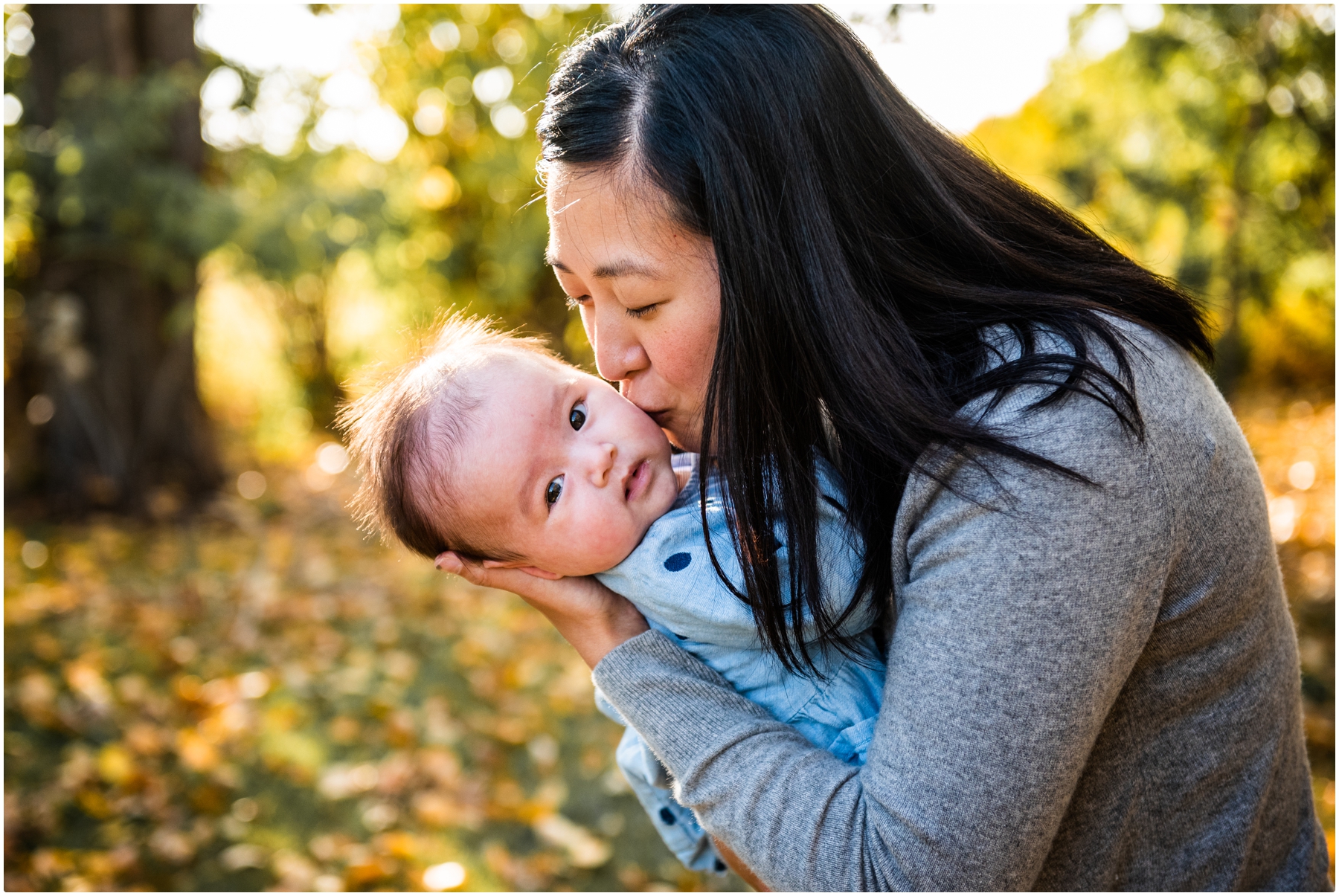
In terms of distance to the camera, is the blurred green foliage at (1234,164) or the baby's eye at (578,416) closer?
the baby's eye at (578,416)

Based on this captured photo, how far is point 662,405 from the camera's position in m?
1.52

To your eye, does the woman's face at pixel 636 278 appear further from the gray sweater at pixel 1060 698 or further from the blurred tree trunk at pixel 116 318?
the blurred tree trunk at pixel 116 318

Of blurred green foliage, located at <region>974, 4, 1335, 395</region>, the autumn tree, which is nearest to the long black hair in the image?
blurred green foliage, located at <region>974, 4, 1335, 395</region>

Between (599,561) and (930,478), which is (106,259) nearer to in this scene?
(599,561)

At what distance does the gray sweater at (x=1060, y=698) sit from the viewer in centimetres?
102

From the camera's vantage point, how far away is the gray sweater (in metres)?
1.02

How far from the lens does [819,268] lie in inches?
47.1

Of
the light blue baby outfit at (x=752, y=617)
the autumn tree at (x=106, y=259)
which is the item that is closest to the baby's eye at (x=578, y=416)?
the light blue baby outfit at (x=752, y=617)

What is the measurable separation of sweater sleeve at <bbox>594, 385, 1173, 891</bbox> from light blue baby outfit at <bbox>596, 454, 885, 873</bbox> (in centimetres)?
19

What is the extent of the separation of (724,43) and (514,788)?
257 centimetres

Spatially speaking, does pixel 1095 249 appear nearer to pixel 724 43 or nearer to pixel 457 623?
pixel 724 43

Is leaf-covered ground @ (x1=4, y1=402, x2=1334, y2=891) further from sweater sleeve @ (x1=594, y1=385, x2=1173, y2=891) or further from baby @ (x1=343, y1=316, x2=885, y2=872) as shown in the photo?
sweater sleeve @ (x1=594, y1=385, x2=1173, y2=891)

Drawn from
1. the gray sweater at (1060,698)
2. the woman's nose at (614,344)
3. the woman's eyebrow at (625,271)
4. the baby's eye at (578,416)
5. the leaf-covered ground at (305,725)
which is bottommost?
the leaf-covered ground at (305,725)

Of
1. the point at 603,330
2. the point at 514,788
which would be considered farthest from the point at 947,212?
the point at 514,788
